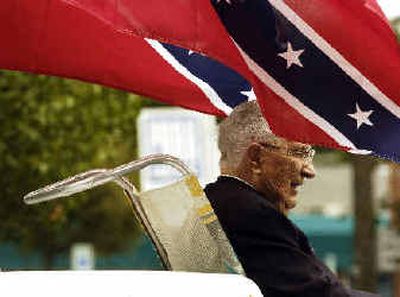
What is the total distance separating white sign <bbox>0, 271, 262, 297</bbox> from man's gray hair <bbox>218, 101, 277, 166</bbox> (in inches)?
36.7

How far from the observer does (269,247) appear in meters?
4.30

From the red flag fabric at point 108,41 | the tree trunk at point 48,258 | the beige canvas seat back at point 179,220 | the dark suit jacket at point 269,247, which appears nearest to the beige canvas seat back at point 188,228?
the beige canvas seat back at point 179,220

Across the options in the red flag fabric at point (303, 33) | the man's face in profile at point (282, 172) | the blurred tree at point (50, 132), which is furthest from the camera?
the blurred tree at point (50, 132)

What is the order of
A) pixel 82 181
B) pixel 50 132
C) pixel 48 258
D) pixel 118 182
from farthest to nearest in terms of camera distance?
pixel 48 258
pixel 50 132
pixel 118 182
pixel 82 181

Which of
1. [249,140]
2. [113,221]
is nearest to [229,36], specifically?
[249,140]

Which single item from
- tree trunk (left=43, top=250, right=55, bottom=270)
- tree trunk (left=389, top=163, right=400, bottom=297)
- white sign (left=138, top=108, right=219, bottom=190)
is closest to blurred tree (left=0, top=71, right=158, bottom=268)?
white sign (left=138, top=108, right=219, bottom=190)

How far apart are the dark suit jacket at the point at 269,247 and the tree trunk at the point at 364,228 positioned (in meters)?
14.3

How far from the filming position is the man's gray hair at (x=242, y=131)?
4523 millimetres

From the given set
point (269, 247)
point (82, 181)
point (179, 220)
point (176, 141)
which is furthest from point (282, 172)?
point (176, 141)

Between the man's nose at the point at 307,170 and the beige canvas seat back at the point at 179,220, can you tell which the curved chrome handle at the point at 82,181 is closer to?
the beige canvas seat back at the point at 179,220

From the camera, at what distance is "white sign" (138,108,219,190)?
11844mm

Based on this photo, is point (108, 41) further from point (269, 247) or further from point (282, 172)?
point (269, 247)

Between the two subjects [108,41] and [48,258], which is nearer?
[108,41]

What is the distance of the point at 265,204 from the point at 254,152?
0.69 feet
